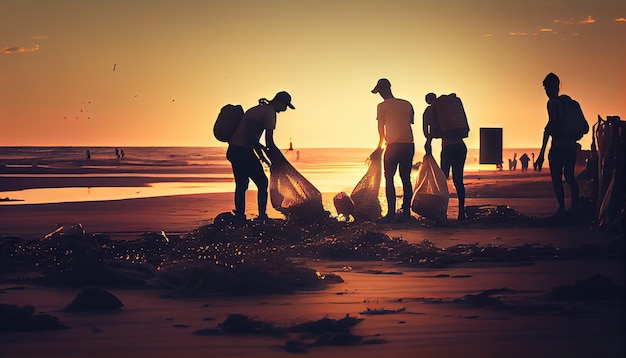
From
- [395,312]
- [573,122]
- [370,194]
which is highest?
[573,122]

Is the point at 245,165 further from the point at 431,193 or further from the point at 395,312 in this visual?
the point at 395,312

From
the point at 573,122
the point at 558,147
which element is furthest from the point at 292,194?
the point at 573,122

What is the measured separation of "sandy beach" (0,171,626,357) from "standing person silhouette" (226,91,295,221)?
1.99 meters

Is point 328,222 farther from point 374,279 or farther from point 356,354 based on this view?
point 356,354

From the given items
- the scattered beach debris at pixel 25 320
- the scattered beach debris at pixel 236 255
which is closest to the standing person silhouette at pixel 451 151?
the scattered beach debris at pixel 236 255

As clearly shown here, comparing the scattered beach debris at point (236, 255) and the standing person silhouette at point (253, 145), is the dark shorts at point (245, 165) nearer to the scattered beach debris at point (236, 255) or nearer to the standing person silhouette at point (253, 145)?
the standing person silhouette at point (253, 145)

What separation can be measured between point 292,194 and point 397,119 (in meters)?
1.87

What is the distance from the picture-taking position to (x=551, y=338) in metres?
5.91

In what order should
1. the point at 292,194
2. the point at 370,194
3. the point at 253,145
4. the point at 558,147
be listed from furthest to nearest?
the point at 370,194, the point at 558,147, the point at 292,194, the point at 253,145

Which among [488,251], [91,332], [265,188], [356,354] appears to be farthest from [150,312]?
[265,188]

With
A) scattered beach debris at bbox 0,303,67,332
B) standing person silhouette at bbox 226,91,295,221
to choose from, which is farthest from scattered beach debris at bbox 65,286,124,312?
standing person silhouette at bbox 226,91,295,221

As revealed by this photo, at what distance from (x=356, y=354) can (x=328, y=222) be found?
801cm

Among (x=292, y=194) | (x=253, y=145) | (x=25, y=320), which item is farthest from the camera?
(x=292, y=194)

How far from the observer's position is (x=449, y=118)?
14.5m
